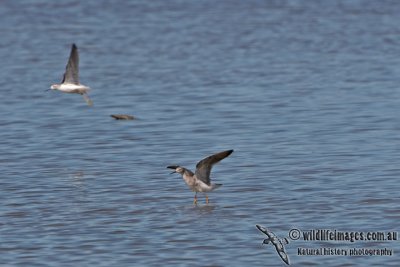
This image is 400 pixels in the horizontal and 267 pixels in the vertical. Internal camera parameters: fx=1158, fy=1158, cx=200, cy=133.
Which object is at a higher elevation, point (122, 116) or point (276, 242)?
point (276, 242)

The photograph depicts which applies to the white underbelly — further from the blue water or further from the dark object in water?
the dark object in water

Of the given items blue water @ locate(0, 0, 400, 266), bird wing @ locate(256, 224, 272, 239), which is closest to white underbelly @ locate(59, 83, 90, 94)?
blue water @ locate(0, 0, 400, 266)

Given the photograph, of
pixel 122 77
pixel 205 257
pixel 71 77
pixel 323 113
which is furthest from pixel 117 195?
pixel 122 77

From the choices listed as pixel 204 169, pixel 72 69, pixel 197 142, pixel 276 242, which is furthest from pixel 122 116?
pixel 276 242

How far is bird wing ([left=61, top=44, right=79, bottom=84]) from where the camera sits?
22119 mm

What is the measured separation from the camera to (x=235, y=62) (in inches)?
1385

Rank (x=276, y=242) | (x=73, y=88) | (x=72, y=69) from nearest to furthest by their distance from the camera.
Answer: (x=276, y=242)
(x=72, y=69)
(x=73, y=88)

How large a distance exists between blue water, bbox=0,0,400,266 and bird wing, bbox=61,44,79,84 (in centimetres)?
120

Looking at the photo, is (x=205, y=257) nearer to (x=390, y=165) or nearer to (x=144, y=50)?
(x=390, y=165)

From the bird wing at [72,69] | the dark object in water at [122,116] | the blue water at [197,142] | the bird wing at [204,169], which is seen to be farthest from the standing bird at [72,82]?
the bird wing at [204,169]

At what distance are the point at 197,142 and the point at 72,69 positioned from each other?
9.39ft

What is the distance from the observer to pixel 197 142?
22.4 meters

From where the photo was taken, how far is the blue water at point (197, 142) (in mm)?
15250

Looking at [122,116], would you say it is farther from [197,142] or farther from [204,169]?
[204,169]
